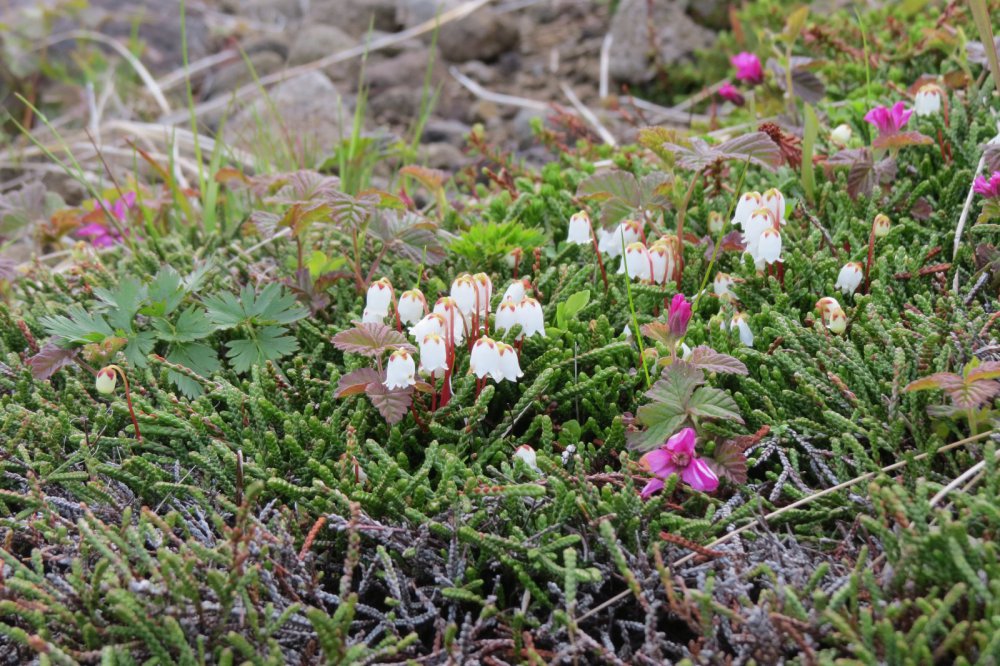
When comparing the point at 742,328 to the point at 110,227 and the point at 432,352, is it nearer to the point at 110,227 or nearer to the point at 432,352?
the point at 432,352

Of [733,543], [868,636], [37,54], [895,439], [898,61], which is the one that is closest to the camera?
[868,636]

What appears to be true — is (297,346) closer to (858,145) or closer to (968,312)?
(968,312)

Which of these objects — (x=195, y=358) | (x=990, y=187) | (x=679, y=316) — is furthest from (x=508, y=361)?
(x=990, y=187)

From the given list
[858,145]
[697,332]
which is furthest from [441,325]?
[858,145]

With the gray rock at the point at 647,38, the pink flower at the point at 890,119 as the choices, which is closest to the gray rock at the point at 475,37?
the gray rock at the point at 647,38

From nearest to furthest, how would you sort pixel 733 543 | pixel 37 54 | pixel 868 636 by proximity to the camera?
pixel 868 636 < pixel 733 543 < pixel 37 54

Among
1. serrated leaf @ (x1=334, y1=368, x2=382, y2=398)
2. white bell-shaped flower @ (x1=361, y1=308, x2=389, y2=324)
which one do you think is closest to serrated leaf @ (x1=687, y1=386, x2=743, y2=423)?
serrated leaf @ (x1=334, y1=368, x2=382, y2=398)
